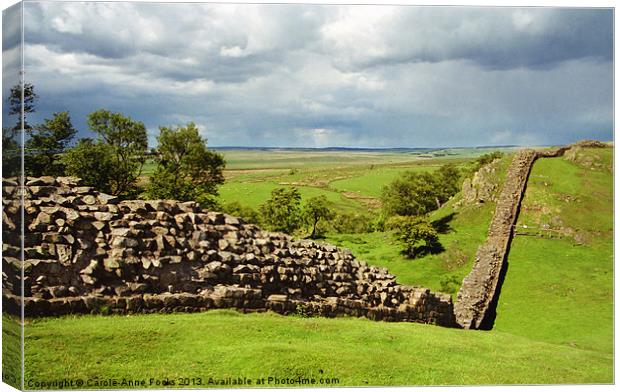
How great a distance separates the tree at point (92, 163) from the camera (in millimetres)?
11297

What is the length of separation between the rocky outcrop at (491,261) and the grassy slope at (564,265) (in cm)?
23

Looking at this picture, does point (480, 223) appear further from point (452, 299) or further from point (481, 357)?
point (481, 357)

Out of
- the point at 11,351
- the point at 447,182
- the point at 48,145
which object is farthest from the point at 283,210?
the point at 11,351

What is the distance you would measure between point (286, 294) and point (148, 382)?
287 centimetres

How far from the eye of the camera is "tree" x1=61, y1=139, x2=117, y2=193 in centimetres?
1130

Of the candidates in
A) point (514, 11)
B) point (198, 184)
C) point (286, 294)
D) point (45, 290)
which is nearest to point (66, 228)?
point (45, 290)

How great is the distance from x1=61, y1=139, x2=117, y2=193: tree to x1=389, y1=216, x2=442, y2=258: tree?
19.4 ft

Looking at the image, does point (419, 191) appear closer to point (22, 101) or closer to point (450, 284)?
point (450, 284)

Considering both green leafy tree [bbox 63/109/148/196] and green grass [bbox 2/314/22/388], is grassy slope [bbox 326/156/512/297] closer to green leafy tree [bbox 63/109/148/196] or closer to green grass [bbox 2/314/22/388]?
green leafy tree [bbox 63/109/148/196]

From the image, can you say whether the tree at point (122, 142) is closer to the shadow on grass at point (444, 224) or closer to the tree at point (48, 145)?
the tree at point (48, 145)

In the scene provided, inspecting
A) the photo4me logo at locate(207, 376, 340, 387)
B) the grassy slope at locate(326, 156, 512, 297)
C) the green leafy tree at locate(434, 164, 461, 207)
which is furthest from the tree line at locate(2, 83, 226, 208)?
the green leafy tree at locate(434, 164, 461, 207)

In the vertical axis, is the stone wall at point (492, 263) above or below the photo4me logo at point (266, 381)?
above

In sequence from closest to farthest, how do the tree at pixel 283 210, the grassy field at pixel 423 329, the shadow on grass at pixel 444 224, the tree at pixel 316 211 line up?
the grassy field at pixel 423 329 → the tree at pixel 283 210 → the tree at pixel 316 211 → the shadow on grass at pixel 444 224

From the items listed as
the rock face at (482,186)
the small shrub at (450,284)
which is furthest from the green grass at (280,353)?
the rock face at (482,186)
